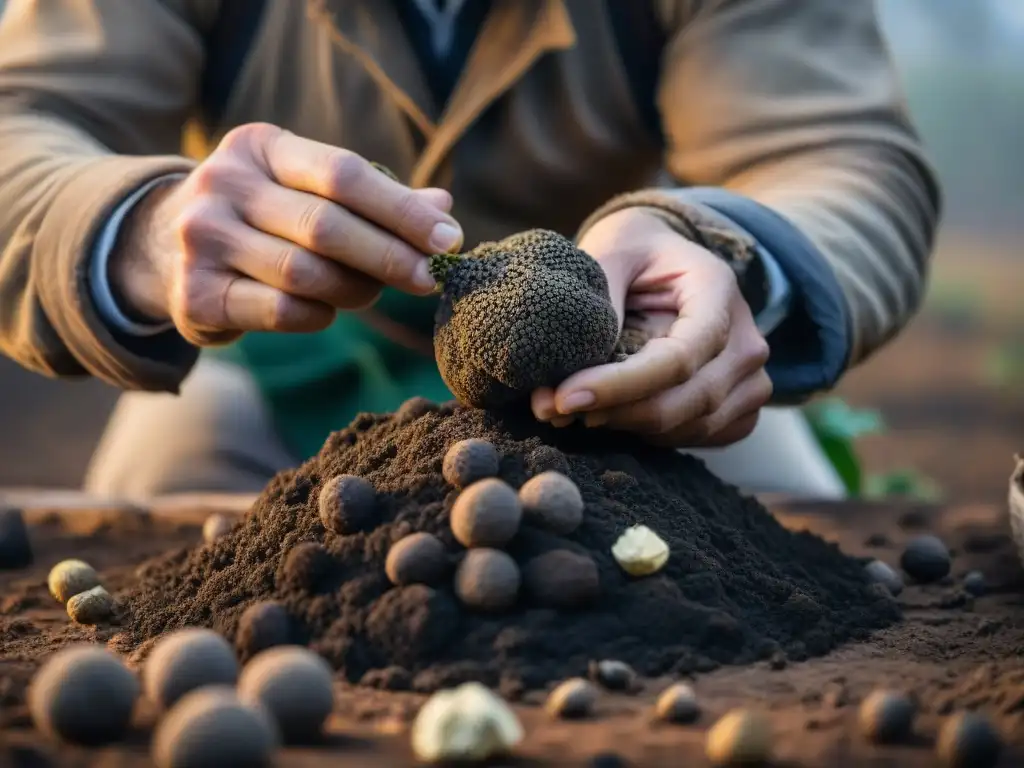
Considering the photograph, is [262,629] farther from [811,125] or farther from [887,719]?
[811,125]

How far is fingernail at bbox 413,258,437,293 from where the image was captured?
122cm

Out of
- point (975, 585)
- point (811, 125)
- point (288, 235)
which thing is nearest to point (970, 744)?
→ point (975, 585)

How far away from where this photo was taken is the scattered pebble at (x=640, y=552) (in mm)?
1112

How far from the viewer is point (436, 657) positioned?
1.04 meters

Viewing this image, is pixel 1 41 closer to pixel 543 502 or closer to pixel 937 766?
pixel 543 502

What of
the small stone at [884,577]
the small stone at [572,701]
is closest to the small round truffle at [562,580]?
the small stone at [572,701]

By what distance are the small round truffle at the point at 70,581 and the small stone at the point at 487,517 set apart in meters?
0.57

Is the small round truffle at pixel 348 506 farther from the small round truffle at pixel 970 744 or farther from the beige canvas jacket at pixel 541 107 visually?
the beige canvas jacket at pixel 541 107

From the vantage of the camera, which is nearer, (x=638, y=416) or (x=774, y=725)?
(x=774, y=725)

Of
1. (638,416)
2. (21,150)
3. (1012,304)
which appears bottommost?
(1012,304)

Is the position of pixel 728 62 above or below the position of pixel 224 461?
above

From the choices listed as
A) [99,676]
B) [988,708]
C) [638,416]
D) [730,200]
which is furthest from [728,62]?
[99,676]

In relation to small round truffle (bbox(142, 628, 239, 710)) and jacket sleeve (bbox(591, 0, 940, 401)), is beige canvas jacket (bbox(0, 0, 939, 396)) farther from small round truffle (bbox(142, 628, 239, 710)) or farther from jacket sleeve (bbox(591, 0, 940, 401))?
small round truffle (bbox(142, 628, 239, 710))

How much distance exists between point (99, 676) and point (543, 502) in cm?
41
